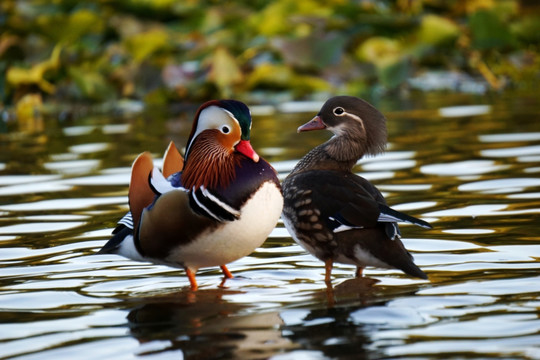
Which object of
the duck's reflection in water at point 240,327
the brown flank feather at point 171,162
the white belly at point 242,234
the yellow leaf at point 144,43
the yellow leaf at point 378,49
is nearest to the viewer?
the duck's reflection in water at point 240,327

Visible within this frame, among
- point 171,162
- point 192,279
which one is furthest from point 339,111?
point 192,279

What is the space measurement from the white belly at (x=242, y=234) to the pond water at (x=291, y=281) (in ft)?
0.65

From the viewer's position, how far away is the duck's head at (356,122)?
17.9ft

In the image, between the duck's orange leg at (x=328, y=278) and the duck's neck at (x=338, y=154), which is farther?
the duck's neck at (x=338, y=154)

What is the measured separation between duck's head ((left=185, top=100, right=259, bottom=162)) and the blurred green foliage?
740 cm

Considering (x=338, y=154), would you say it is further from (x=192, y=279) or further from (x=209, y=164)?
(x=192, y=279)

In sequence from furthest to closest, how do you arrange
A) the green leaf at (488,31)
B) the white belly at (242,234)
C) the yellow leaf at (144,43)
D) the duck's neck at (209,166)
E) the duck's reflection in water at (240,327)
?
the yellow leaf at (144,43)
the green leaf at (488,31)
the duck's neck at (209,166)
the white belly at (242,234)
the duck's reflection in water at (240,327)

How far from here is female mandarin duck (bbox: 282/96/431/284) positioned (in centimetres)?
469

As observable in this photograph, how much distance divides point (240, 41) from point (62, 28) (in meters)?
2.43

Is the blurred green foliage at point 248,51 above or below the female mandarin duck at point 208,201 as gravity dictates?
above

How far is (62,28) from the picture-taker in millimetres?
12734

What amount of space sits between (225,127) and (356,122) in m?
0.97

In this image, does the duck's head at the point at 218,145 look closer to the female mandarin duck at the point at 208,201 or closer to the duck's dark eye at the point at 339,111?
the female mandarin duck at the point at 208,201

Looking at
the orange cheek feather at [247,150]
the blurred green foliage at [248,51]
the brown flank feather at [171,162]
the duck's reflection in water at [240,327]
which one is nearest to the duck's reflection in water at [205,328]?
the duck's reflection in water at [240,327]
